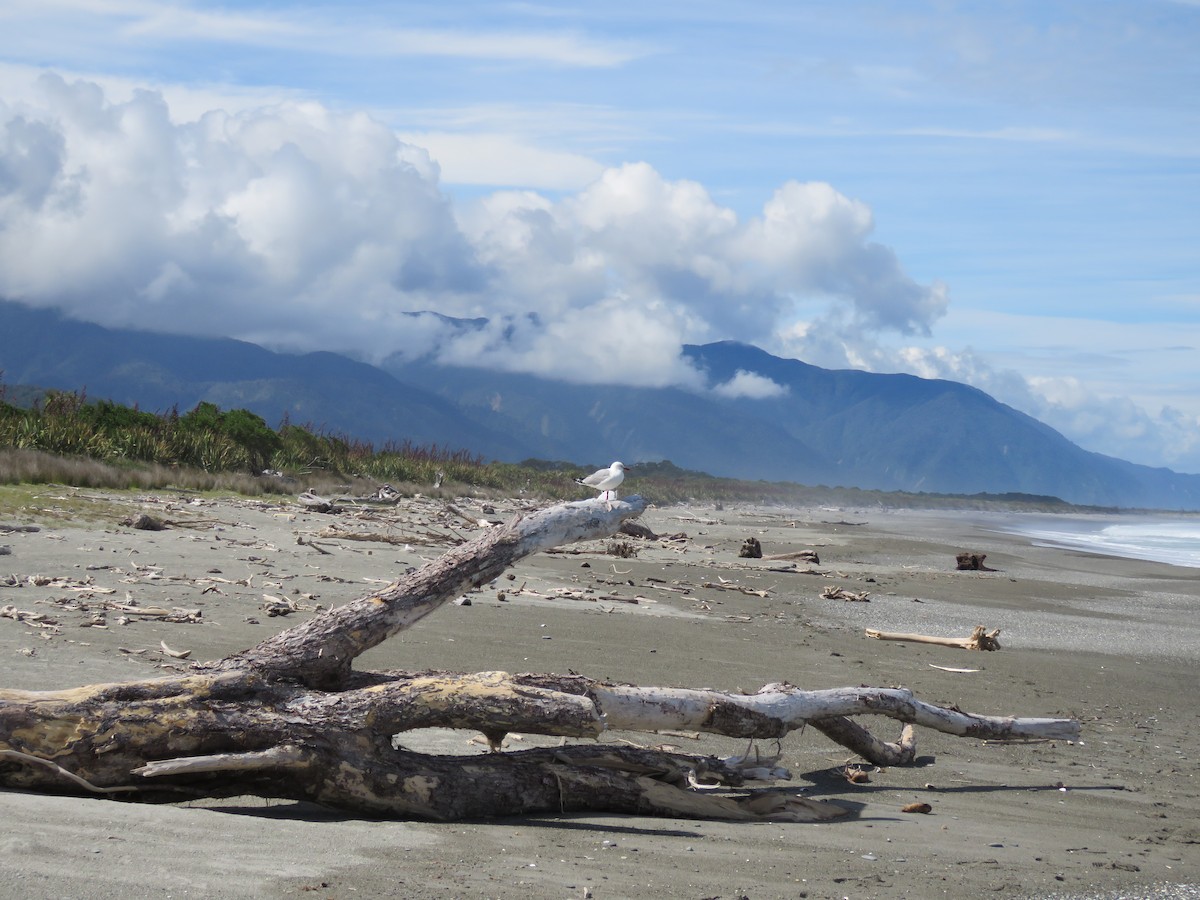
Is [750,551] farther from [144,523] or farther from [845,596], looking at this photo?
[144,523]

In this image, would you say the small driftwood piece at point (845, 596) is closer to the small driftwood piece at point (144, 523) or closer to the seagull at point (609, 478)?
the seagull at point (609, 478)

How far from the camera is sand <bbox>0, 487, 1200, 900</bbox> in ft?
13.2

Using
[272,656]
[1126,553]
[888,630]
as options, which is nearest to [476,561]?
[272,656]

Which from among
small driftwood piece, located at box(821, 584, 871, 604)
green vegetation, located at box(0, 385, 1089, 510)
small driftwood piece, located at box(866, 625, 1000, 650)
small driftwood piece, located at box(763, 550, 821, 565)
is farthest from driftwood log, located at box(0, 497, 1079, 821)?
small driftwood piece, located at box(763, 550, 821, 565)

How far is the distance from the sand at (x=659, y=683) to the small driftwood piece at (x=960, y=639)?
178mm

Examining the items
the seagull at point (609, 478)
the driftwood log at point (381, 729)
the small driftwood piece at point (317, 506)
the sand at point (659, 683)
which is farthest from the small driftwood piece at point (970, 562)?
the driftwood log at point (381, 729)

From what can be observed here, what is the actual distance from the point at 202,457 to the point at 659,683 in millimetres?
19932

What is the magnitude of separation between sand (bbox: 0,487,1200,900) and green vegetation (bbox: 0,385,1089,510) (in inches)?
73.9

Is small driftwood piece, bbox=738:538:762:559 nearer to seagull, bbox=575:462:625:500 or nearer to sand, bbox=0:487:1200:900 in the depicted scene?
sand, bbox=0:487:1200:900

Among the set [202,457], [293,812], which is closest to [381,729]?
[293,812]

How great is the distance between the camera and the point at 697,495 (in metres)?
64.0

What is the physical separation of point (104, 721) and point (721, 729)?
2907 mm

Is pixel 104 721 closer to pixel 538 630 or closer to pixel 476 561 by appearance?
pixel 476 561

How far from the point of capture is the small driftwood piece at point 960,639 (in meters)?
10.9
